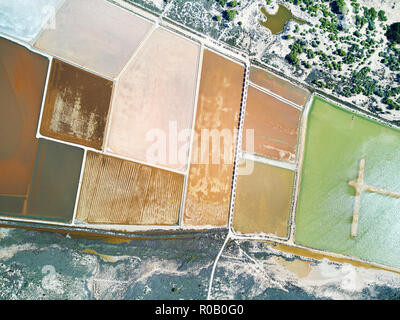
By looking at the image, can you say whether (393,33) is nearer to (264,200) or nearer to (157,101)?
(264,200)

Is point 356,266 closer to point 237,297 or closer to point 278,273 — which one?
point 278,273

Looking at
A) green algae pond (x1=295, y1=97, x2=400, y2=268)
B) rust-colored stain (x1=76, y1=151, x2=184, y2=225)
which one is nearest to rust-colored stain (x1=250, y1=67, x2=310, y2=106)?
green algae pond (x1=295, y1=97, x2=400, y2=268)

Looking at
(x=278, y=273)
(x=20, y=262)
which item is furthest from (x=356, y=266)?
(x=20, y=262)

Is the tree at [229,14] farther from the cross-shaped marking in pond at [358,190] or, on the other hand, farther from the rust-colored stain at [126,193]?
the cross-shaped marking in pond at [358,190]

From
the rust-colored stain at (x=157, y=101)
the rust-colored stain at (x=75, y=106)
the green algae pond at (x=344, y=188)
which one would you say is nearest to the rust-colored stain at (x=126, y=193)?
the rust-colored stain at (x=157, y=101)

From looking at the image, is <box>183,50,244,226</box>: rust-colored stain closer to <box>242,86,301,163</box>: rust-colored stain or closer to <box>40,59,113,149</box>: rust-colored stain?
<box>242,86,301,163</box>: rust-colored stain
